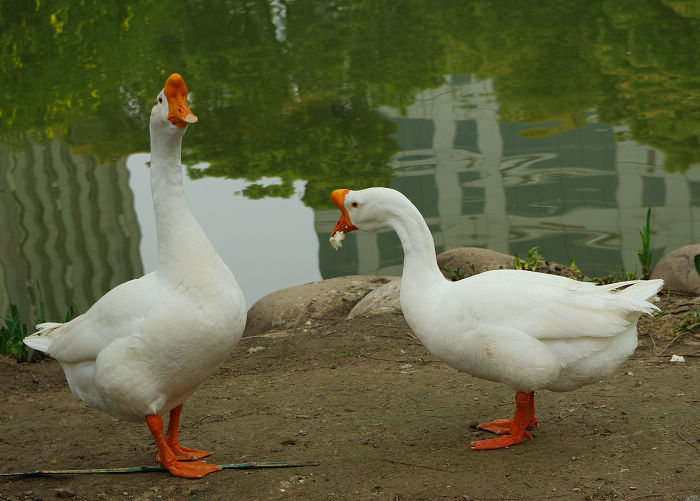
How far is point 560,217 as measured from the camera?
999 centimetres

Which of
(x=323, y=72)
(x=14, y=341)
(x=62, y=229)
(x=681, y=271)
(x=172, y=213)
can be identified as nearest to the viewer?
(x=172, y=213)

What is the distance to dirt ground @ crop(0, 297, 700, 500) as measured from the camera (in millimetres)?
3967

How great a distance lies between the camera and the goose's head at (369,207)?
15.0ft

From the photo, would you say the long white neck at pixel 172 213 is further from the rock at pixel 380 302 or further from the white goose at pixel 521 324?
the rock at pixel 380 302

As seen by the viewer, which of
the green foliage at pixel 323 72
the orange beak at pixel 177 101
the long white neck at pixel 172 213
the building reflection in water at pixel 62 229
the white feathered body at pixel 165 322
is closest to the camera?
the orange beak at pixel 177 101

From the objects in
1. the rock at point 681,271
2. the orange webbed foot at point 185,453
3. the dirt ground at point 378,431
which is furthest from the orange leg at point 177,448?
the rock at point 681,271

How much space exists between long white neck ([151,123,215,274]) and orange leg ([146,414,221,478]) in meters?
0.79

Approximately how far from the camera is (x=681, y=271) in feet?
22.5

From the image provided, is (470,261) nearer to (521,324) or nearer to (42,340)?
(521,324)

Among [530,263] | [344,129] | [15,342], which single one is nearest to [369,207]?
[530,263]

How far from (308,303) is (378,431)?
306cm

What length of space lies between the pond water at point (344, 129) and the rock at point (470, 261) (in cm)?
172

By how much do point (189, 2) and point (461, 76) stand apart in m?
8.41

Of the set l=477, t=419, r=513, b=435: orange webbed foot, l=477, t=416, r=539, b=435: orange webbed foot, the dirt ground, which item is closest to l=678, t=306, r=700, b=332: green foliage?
the dirt ground
